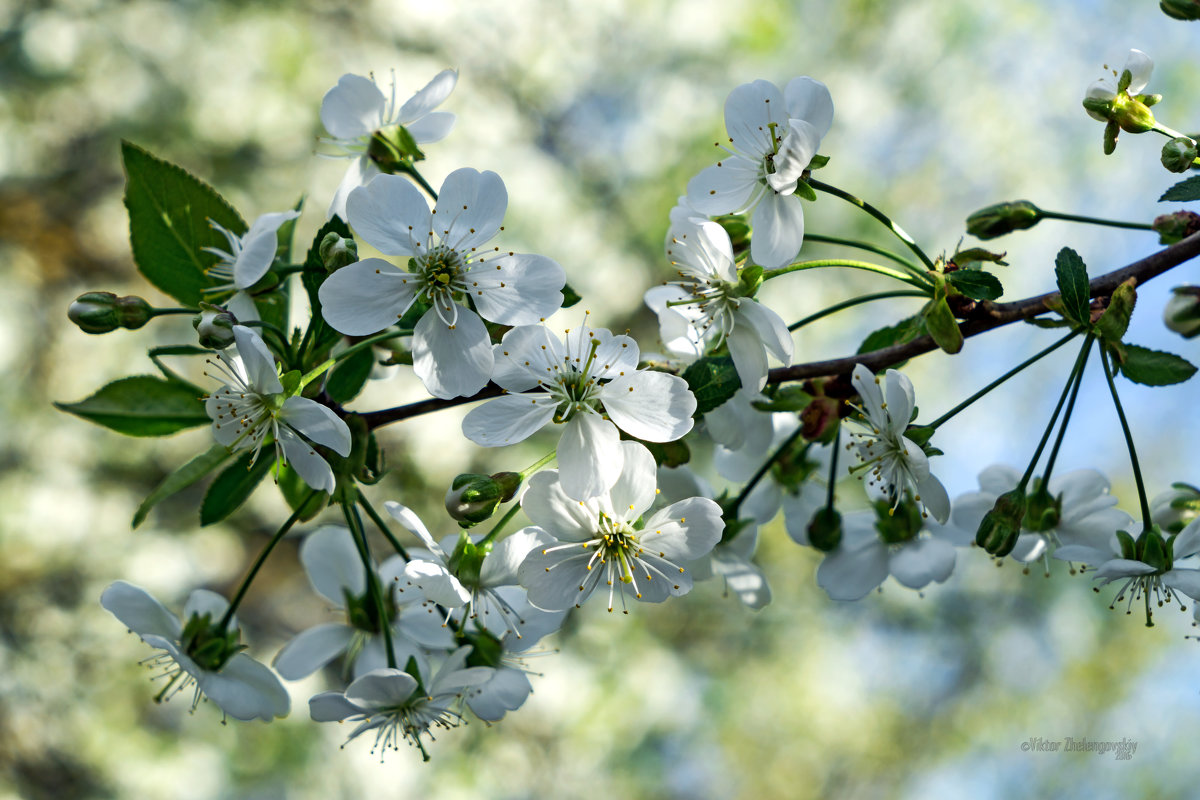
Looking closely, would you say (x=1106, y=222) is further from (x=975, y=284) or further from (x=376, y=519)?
(x=376, y=519)

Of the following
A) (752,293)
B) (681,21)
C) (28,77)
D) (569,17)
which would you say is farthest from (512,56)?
(752,293)

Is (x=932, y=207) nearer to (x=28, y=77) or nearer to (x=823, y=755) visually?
(x=823, y=755)

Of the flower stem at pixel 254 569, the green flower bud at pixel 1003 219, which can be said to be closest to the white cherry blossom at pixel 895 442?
the green flower bud at pixel 1003 219

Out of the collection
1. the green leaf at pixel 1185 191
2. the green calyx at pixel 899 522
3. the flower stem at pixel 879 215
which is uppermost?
the green leaf at pixel 1185 191

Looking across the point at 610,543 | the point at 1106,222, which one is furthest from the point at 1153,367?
the point at 610,543

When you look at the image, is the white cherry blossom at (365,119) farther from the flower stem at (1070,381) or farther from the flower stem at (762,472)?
the flower stem at (1070,381)

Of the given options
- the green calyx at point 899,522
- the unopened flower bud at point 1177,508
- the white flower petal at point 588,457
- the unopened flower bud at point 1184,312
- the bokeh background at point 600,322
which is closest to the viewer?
the white flower petal at point 588,457
